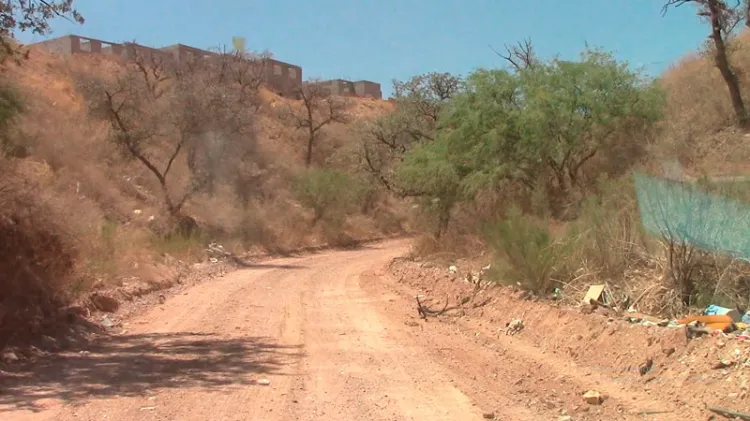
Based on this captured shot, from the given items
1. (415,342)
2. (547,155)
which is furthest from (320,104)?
(415,342)

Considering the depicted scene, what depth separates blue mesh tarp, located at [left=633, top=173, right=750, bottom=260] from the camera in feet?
34.0

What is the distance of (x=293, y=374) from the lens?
9.56 m

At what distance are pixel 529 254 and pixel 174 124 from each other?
27.6 meters

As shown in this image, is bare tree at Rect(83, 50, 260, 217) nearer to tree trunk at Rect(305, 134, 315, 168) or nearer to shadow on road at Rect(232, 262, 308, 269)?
shadow on road at Rect(232, 262, 308, 269)

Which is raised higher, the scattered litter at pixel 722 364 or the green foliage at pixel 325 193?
the green foliage at pixel 325 193

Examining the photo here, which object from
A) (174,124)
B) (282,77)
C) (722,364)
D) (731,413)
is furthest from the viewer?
(282,77)

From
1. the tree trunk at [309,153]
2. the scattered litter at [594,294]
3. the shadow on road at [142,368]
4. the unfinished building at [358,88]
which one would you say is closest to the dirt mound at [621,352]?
the scattered litter at [594,294]

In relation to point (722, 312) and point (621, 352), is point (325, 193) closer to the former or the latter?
point (621, 352)

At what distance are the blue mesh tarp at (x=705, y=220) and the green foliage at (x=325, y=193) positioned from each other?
1399 inches

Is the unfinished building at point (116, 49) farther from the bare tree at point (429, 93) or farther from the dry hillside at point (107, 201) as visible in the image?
the bare tree at point (429, 93)

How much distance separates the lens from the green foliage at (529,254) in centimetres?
1339

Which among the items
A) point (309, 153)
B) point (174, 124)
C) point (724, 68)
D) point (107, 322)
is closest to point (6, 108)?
point (107, 322)

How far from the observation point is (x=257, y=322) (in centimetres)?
1479

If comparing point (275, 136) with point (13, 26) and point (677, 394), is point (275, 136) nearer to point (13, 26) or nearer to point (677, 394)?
point (13, 26)
